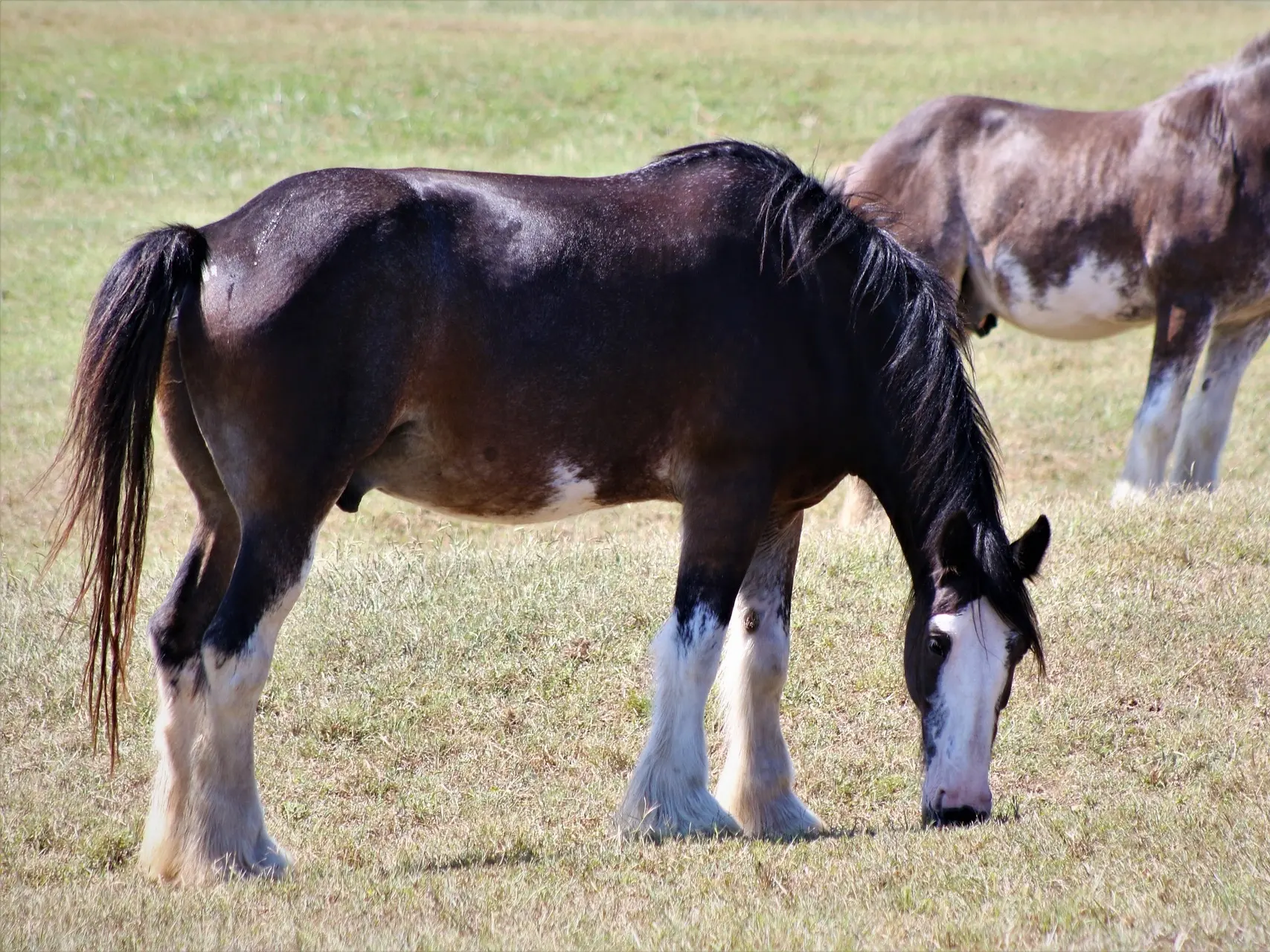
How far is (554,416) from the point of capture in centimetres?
536

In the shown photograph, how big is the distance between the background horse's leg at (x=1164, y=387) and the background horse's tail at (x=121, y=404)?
21.5 ft

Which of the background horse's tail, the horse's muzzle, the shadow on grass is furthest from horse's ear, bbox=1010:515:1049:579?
the background horse's tail

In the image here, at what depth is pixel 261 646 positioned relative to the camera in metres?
4.97

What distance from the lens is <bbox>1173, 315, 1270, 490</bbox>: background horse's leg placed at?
10.1 m

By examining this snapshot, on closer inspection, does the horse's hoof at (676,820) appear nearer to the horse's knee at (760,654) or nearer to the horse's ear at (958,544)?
the horse's knee at (760,654)

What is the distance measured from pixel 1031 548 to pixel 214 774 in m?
2.99

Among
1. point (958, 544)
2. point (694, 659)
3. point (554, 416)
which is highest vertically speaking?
point (554, 416)

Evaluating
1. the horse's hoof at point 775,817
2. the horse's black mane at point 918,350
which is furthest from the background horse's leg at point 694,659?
the horse's black mane at point 918,350

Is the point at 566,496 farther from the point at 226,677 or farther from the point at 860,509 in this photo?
the point at 860,509

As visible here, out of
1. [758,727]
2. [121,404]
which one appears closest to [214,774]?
[121,404]

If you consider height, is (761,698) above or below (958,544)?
below

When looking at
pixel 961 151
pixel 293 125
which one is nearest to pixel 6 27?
pixel 293 125

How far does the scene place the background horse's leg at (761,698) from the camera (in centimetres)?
581

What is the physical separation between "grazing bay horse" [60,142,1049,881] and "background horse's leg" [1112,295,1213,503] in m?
4.53
